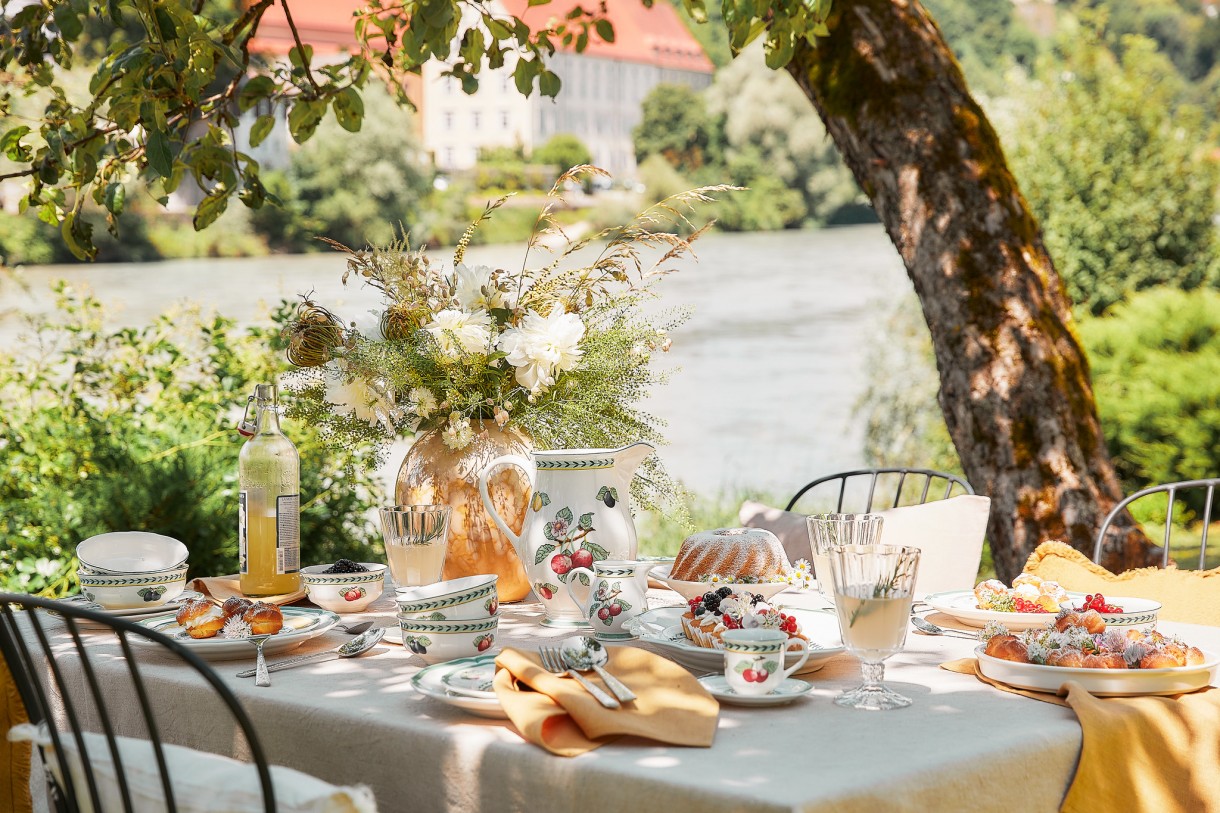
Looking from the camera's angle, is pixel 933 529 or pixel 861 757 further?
pixel 933 529

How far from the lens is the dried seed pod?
5.76 ft

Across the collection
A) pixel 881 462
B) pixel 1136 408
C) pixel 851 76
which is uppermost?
pixel 851 76

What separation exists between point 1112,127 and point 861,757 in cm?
736

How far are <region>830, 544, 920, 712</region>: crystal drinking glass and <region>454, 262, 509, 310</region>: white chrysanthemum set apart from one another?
778mm

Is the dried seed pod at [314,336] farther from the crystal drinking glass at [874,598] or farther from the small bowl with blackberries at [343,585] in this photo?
the crystal drinking glass at [874,598]

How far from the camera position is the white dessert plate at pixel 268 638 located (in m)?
1.33

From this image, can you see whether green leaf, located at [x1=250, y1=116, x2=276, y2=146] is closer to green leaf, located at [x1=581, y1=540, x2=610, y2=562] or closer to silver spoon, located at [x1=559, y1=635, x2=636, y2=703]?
green leaf, located at [x1=581, y1=540, x2=610, y2=562]

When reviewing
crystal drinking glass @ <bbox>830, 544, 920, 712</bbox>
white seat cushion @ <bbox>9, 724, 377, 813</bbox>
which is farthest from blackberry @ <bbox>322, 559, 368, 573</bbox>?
crystal drinking glass @ <bbox>830, 544, 920, 712</bbox>

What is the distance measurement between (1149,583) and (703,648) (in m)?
0.95

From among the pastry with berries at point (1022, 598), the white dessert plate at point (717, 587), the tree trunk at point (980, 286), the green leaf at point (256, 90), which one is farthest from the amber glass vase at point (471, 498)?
the tree trunk at point (980, 286)

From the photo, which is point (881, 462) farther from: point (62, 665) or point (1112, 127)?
point (62, 665)

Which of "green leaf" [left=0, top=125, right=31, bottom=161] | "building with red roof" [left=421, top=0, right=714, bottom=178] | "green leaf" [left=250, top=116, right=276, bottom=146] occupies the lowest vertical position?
"green leaf" [left=0, top=125, right=31, bottom=161]

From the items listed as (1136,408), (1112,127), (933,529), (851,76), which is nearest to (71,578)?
(933,529)

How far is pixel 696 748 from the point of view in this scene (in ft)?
3.24
